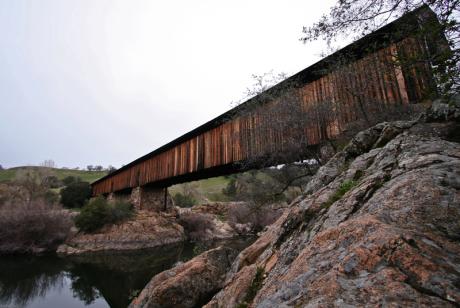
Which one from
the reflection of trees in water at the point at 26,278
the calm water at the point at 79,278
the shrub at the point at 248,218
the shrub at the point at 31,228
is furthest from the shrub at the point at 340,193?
the shrub at the point at 31,228

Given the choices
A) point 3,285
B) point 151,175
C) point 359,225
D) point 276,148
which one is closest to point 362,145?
point 359,225

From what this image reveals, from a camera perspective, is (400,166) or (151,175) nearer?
(400,166)

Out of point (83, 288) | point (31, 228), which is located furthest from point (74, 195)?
point (83, 288)

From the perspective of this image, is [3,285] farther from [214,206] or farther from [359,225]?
[214,206]

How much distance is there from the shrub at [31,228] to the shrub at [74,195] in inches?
632

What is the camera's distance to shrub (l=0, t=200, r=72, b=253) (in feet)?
49.9

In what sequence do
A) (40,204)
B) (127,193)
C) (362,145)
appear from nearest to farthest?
(362,145), (40,204), (127,193)

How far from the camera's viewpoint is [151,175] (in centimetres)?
1944

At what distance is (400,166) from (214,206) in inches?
1133

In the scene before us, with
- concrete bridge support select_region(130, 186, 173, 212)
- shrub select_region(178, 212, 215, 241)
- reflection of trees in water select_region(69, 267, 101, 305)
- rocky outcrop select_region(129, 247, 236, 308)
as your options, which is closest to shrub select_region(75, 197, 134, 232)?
concrete bridge support select_region(130, 186, 173, 212)

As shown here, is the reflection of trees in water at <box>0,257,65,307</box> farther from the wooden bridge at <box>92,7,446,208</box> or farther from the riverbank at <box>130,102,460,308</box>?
the riverbank at <box>130,102,460,308</box>

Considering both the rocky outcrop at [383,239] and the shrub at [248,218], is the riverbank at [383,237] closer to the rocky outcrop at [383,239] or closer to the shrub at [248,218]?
the rocky outcrop at [383,239]

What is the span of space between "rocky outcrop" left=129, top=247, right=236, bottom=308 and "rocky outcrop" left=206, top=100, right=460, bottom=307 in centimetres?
141

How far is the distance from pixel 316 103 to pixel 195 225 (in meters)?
17.2
